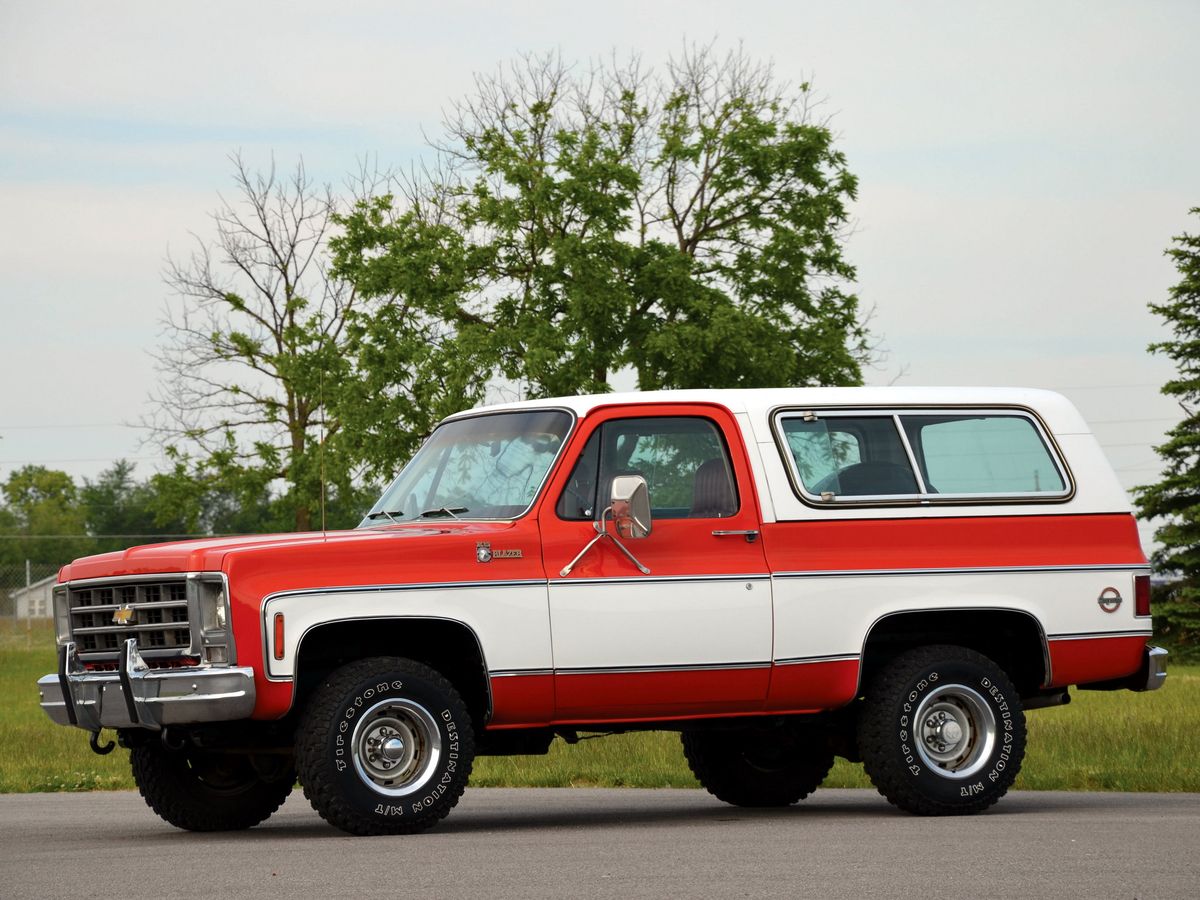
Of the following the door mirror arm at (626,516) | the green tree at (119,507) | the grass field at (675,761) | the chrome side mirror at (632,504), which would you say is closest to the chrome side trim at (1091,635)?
the grass field at (675,761)

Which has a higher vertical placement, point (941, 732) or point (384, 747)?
point (384, 747)

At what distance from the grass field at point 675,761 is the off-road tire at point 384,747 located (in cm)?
464

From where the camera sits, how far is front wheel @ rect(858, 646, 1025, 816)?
1120cm

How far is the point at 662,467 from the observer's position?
37.2 feet

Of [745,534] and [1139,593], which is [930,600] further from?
[1139,593]

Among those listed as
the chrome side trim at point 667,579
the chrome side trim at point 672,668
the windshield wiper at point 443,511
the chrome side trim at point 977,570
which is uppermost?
the windshield wiper at point 443,511

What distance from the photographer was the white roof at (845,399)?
11188 mm

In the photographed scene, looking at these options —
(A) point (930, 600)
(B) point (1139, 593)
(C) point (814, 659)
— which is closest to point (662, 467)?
(C) point (814, 659)

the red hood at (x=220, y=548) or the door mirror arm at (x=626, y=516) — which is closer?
the red hood at (x=220, y=548)

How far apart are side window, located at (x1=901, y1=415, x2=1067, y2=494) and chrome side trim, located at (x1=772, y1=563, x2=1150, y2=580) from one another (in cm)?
46

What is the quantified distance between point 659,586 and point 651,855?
75.9 inches

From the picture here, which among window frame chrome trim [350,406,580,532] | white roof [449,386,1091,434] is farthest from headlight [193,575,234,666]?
white roof [449,386,1091,434]

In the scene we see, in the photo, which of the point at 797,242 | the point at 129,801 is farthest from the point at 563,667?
the point at 797,242

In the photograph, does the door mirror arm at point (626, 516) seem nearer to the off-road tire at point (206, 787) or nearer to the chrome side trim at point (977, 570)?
the chrome side trim at point (977, 570)
